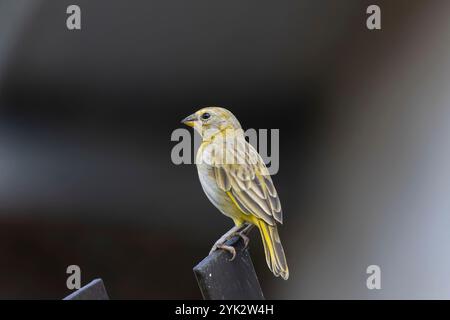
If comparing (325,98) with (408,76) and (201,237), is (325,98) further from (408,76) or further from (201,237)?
(201,237)

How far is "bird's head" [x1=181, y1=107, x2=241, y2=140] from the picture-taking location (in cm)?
344

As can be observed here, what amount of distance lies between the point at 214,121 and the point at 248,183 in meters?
0.52

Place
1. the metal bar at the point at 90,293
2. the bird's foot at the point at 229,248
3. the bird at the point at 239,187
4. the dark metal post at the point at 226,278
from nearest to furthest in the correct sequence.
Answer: the metal bar at the point at 90,293, the dark metal post at the point at 226,278, the bird's foot at the point at 229,248, the bird at the point at 239,187

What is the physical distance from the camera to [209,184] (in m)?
3.12

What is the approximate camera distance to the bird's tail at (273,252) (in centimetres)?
279

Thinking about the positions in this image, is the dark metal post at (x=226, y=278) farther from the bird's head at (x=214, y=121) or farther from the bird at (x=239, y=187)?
the bird's head at (x=214, y=121)

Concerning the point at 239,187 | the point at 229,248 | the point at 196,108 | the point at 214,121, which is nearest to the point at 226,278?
the point at 229,248

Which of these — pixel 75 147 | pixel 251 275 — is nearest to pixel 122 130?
pixel 75 147

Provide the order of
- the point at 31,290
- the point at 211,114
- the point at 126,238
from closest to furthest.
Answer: the point at 211,114
the point at 31,290
the point at 126,238

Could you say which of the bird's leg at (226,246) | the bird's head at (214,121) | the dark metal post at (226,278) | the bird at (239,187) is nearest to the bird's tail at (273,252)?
the bird at (239,187)

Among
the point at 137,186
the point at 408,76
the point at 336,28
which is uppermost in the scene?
the point at 336,28

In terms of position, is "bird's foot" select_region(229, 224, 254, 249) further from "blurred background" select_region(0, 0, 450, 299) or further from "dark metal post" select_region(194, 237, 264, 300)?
"blurred background" select_region(0, 0, 450, 299)

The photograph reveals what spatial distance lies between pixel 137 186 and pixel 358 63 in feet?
6.48

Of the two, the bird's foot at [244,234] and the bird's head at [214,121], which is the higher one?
the bird's head at [214,121]
